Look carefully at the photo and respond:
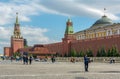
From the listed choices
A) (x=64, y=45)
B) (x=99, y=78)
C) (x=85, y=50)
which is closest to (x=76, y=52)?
(x=85, y=50)

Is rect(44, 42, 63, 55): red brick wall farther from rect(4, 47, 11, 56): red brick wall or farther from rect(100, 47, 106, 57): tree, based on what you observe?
rect(4, 47, 11, 56): red brick wall

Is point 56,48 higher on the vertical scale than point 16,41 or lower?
lower

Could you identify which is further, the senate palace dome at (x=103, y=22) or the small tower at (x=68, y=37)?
the senate palace dome at (x=103, y=22)

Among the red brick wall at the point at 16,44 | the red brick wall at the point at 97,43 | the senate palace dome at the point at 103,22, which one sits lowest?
the red brick wall at the point at 97,43

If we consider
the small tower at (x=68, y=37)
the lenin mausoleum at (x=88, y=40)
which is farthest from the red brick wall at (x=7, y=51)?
the small tower at (x=68, y=37)

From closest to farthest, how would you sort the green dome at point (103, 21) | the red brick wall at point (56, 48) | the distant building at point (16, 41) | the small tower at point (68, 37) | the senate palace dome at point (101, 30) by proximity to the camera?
the senate palace dome at point (101, 30) → the small tower at point (68, 37) → the red brick wall at point (56, 48) → the green dome at point (103, 21) → the distant building at point (16, 41)

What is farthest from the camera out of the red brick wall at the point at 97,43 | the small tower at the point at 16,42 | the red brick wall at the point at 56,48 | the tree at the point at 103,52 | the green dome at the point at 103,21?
the small tower at the point at 16,42

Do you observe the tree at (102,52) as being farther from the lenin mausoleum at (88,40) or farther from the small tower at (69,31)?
the small tower at (69,31)

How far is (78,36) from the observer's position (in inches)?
3912

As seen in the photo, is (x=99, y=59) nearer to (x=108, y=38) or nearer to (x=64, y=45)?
(x=108, y=38)

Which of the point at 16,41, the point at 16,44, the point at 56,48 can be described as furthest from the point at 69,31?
the point at 16,44

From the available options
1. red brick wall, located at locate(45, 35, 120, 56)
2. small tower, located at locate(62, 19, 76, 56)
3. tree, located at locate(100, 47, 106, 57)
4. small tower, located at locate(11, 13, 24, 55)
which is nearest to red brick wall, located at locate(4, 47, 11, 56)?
small tower, located at locate(11, 13, 24, 55)

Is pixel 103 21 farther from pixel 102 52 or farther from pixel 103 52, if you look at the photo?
pixel 103 52

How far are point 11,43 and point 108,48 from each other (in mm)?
80085
